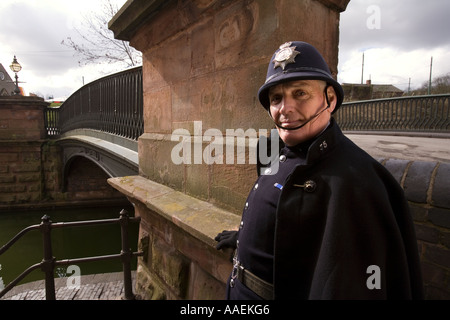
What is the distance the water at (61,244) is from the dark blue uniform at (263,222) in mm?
7305

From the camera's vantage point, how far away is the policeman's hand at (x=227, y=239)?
4.74ft

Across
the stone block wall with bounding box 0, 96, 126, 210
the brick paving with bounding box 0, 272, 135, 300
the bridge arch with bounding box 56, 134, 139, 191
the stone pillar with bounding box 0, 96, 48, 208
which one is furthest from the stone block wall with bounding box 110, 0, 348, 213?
the stone pillar with bounding box 0, 96, 48, 208

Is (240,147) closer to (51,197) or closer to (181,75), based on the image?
(181,75)

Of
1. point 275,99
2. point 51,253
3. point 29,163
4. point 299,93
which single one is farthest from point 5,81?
point 299,93

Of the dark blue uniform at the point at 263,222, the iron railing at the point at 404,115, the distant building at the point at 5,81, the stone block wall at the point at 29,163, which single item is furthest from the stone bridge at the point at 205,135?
the distant building at the point at 5,81

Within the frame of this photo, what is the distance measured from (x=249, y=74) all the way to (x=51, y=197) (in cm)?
1388

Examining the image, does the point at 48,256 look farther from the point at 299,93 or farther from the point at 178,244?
the point at 299,93

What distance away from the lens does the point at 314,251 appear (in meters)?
0.84

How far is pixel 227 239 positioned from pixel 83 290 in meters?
3.85

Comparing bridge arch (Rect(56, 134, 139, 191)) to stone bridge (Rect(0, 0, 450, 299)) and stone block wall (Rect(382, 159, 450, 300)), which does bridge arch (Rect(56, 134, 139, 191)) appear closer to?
stone bridge (Rect(0, 0, 450, 299))

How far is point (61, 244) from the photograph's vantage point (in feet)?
31.3

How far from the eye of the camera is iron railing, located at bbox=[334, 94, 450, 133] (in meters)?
6.91

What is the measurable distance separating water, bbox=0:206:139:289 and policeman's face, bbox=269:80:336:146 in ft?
25.2

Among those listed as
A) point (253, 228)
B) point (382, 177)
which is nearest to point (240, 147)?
point (253, 228)
